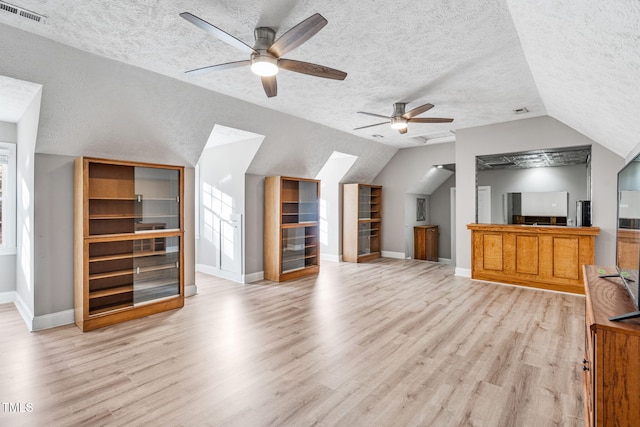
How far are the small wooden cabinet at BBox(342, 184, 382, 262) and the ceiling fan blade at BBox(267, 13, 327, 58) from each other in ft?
18.5

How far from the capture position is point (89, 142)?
3.80 m

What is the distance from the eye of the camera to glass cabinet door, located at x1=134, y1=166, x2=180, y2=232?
4.16 m

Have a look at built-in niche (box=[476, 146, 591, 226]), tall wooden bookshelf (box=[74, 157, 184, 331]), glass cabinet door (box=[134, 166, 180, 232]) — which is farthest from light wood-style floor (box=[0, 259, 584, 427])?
built-in niche (box=[476, 146, 591, 226])

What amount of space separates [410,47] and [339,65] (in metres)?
0.77

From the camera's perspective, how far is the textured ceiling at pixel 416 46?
7.66 ft

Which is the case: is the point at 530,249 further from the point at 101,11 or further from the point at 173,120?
the point at 101,11

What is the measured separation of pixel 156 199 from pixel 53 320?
1753 millimetres

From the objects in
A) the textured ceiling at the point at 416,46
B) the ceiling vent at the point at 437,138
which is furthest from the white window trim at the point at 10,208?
the ceiling vent at the point at 437,138

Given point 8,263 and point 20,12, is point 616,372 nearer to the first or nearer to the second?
point 20,12

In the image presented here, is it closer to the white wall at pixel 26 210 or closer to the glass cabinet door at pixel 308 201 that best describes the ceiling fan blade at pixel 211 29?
the white wall at pixel 26 210

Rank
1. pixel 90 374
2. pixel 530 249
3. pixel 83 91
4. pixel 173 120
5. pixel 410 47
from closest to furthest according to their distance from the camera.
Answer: pixel 90 374 < pixel 410 47 < pixel 83 91 < pixel 173 120 < pixel 530 249

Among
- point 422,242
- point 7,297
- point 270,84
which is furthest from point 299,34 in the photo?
point 422,242

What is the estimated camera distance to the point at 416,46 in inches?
121

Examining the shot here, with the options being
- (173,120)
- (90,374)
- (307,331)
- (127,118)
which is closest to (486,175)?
(307,331)
